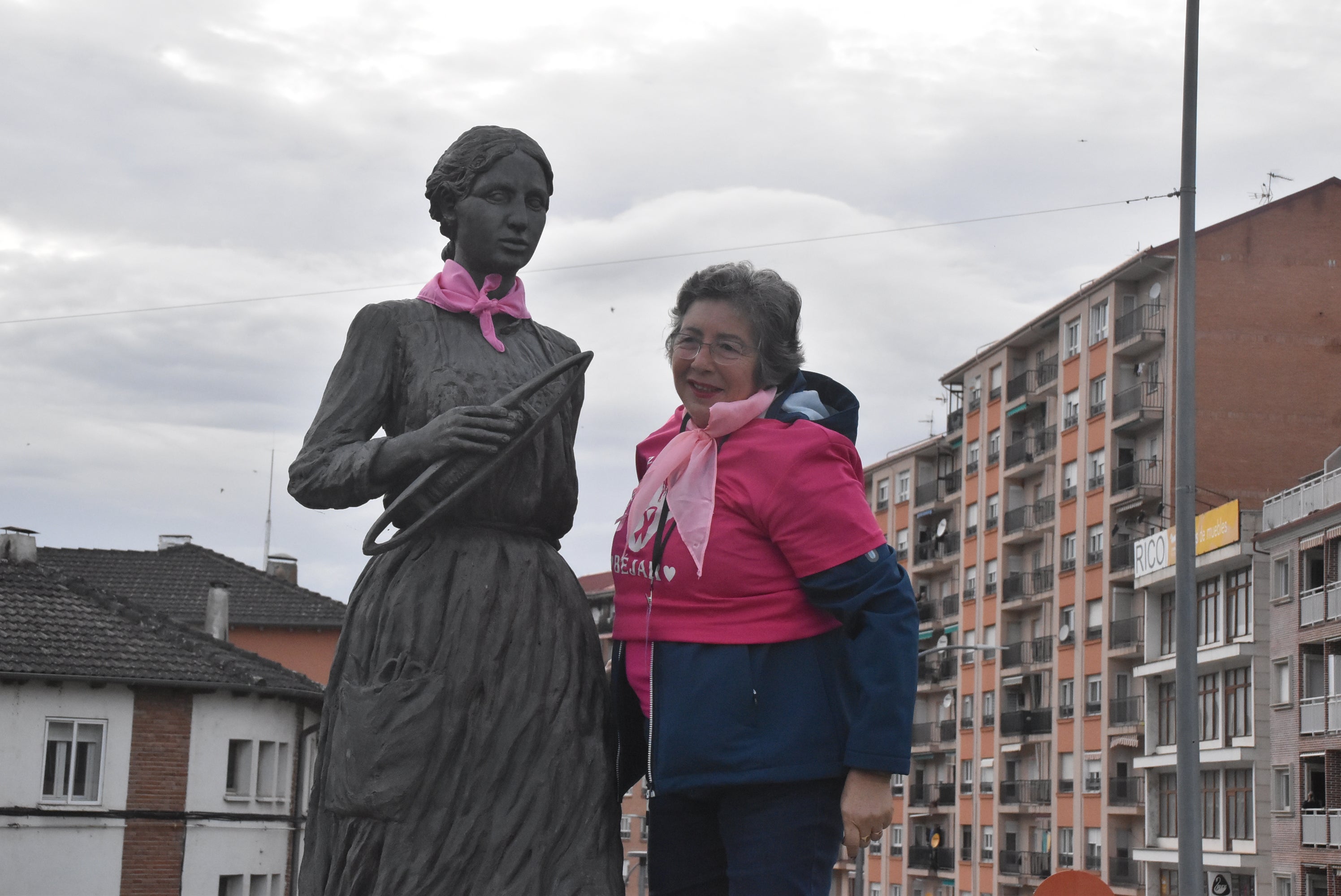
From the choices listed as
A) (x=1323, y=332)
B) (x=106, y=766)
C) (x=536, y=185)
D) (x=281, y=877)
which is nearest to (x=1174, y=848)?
(x=1323, y=332)

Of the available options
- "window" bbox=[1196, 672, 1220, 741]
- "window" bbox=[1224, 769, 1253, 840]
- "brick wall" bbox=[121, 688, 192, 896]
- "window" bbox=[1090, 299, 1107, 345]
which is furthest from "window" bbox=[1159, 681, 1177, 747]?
"brick wall" bbox=[121, 688, 192, 896]

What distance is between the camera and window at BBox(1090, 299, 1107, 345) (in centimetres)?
6028

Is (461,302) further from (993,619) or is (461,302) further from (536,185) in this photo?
(993,619)

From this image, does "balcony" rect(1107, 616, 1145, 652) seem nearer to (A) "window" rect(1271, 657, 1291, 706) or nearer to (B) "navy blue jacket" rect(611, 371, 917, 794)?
(A) "window" rect(1271, 657, 1291, 706)

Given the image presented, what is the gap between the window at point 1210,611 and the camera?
51.3m

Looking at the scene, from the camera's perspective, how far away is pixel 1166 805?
55219mm

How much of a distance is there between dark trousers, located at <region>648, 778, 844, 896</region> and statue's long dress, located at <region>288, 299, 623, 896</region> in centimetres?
21

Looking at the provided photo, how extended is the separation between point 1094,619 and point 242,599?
2782 centimetres

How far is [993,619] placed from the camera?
69.0 metres

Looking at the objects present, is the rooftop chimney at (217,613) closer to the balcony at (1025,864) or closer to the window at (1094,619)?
the window at (1094,619)

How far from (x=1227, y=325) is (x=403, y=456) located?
178ft

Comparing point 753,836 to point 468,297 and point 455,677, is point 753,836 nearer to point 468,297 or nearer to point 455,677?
point 455,677

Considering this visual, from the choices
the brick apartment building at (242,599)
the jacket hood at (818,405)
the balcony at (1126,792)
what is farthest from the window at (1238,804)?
the jacket hood at (818,405)

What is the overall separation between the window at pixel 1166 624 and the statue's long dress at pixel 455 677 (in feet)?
176
